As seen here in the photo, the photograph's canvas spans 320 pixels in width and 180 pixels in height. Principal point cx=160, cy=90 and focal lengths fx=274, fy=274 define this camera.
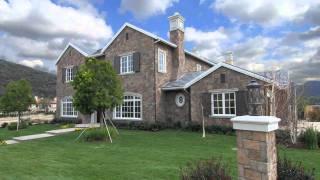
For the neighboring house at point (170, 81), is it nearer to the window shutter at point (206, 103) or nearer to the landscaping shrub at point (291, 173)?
the window shutter at point (206, 103)

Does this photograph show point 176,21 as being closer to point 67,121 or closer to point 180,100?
point 180,100

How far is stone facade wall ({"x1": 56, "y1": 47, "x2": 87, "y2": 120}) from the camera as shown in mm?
26375

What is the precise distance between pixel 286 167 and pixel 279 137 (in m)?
9.21

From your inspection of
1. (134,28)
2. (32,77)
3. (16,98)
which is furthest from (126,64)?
(32,77)

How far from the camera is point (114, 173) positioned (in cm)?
713

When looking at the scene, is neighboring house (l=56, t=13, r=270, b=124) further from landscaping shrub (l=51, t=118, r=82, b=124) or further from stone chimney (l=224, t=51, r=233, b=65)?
stone chimney (l=224, t=51, r=233, b=65)

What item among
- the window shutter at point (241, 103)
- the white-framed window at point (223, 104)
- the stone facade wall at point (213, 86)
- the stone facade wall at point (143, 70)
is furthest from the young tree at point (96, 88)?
the window shutter at point (241, 103)

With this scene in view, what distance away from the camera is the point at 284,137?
12922 millimetres

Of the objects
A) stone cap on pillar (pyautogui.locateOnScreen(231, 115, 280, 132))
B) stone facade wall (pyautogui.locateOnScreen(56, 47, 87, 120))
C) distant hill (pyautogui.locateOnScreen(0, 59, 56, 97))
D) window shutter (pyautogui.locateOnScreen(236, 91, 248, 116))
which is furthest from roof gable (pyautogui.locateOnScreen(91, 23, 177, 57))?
distant hill (pyautogui.locateOnScreen(0, 59, 56, 97))

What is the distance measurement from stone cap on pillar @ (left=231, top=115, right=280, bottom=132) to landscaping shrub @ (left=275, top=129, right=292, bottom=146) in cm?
872

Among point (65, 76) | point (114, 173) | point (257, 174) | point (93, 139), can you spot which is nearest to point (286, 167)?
point (257, 174)

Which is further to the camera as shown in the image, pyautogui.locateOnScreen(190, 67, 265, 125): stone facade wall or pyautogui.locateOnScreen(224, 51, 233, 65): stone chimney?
pyautogui.locateOnScreen(224, 51, 233, 65): stone chimney

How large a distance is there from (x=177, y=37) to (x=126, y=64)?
464 centimetres

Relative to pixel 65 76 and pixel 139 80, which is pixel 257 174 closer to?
pixel 139 80
